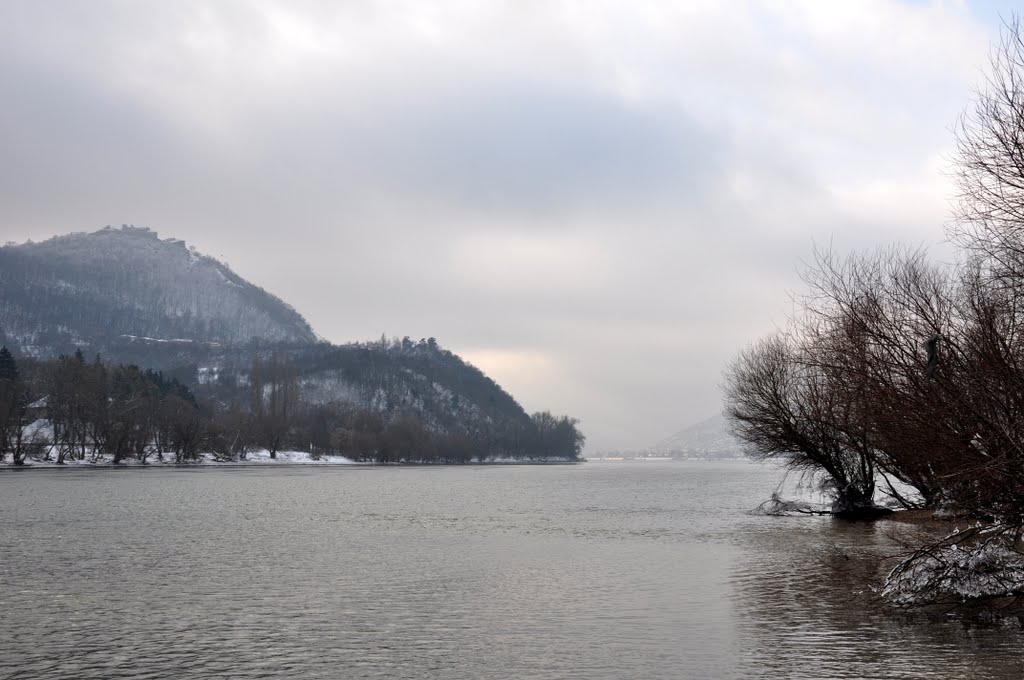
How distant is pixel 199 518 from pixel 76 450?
119 m

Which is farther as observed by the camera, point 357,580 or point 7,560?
point 7,560

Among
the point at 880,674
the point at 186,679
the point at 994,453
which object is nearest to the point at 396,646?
the point at 186,679

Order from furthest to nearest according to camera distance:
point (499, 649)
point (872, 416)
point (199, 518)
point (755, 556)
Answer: point (199, 518)
point (755, 556)
point (872, 416)
point (499, 649)

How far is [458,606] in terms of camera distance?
2438 cm

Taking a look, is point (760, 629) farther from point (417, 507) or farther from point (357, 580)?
point (417, 507)

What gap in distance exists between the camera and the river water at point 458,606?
693 inches

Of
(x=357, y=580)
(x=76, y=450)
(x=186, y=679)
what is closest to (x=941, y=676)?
(x=186, y=679)

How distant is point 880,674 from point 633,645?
17.6 feet

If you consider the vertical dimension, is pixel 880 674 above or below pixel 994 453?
below

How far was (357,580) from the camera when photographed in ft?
95.3

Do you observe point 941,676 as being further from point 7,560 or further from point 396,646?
point 7,560

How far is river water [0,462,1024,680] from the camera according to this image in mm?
17609

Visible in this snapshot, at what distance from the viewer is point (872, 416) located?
27750 mm

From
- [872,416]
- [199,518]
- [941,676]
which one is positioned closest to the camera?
[941,676]
